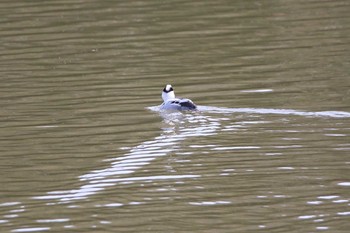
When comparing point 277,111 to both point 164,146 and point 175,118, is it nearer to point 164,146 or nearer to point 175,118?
point 175,118

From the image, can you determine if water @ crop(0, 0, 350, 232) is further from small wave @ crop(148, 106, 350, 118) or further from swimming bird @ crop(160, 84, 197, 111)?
swimming bird @ crop(160, 84, 197, 111)

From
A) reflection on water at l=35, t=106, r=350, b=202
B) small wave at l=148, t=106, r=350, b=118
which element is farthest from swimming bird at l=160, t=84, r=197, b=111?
small wave at l=148, t=106, r=350, b=118

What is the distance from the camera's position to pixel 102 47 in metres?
22.3

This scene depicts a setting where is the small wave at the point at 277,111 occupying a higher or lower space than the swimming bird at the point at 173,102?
lower

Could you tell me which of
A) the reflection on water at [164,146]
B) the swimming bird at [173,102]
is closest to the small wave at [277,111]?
the reflection on water at [164,146]

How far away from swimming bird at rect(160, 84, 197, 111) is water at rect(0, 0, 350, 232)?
13 centimetres

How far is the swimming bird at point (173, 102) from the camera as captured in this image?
54.8ft

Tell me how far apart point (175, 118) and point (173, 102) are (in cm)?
27

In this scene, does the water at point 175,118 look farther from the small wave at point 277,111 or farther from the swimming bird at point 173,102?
the swimming bird at point 173,102

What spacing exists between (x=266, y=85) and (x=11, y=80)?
4.59m

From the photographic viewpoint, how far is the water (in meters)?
11.6

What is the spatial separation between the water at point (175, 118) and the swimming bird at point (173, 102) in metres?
0.13

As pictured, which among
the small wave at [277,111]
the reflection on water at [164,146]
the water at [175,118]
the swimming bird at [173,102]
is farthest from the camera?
the swimming bird at [173,102]

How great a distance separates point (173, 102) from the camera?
1691 centimetres
